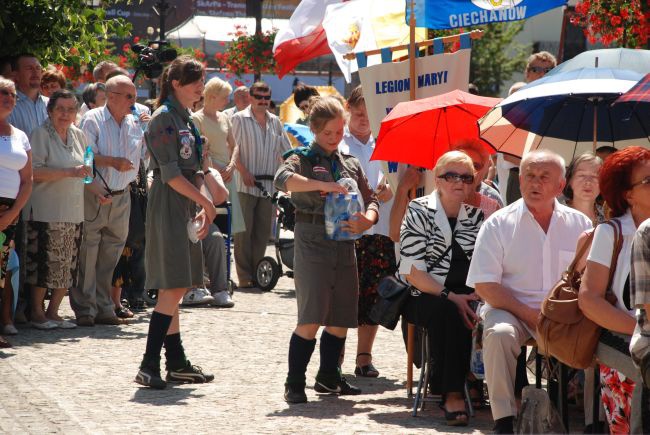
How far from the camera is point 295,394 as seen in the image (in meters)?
7.65

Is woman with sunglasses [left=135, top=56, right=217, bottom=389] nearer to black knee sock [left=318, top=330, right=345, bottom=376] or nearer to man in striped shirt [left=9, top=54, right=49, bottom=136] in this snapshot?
black knee sock [left=318, top=330, right=345, bottom=376]

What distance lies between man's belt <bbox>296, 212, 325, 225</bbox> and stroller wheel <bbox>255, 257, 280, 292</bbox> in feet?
18.7

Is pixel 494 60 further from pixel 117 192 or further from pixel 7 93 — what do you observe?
pixel 7 93

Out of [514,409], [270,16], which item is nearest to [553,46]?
[270,16]

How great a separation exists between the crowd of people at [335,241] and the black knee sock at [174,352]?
1 centimetres

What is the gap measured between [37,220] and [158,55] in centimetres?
396

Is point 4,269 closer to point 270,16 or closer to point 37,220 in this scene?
point 37,220

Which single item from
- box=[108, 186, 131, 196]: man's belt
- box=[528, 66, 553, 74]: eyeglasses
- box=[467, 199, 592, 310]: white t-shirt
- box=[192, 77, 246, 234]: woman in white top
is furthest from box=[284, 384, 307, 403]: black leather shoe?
box=[192, 77, 246, 234]: woman in white top

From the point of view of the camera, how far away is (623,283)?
5.64 meters

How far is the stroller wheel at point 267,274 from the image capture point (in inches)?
535

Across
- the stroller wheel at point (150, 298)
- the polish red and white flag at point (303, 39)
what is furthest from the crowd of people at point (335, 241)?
the polish red and white flag at point (303, 39)

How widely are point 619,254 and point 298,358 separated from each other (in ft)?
8.65

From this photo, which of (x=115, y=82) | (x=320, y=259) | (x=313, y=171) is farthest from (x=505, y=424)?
(x=115, y=82)

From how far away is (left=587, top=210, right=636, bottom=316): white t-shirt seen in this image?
563cm
